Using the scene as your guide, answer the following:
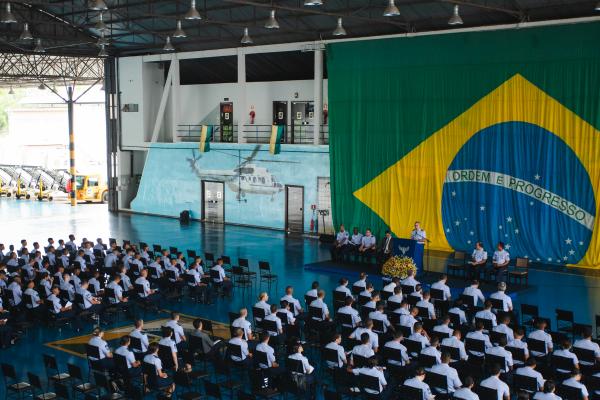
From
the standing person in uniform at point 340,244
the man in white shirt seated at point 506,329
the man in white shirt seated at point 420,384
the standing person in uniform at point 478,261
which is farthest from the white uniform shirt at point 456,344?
the standing person in uniform at point 340,244

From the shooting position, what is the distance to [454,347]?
12.5m

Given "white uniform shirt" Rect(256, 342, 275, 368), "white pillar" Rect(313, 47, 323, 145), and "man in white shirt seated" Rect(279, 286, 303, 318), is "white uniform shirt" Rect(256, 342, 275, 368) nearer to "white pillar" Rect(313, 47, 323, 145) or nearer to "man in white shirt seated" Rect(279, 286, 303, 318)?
"man in white shirt seated" Rect(279, 286, 303, 318)

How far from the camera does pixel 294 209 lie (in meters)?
32.5

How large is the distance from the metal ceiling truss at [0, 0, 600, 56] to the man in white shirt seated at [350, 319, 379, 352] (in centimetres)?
1062

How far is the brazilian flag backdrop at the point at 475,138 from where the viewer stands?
23.9 m

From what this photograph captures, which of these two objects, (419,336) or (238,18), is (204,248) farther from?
(419,336)

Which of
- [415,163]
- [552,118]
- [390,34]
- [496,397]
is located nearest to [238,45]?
[390,34]

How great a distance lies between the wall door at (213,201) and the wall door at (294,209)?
4.06 metres

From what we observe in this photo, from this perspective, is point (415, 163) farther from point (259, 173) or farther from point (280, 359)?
point (280, 359)

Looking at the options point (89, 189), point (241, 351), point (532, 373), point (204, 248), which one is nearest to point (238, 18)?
point (204, 248)

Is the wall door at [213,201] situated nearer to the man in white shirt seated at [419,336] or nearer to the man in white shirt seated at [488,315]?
the man in white shirt seated at [488,315]

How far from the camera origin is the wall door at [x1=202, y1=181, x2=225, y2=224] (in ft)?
116

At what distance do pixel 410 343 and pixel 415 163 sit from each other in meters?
15.2

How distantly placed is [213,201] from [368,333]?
24.0 metres
